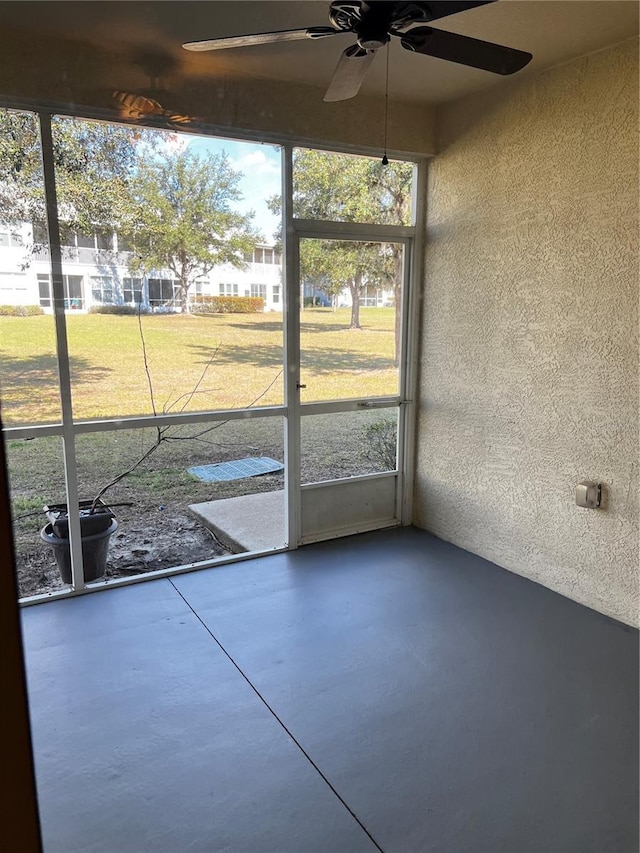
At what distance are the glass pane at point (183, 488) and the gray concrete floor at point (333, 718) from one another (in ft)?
1.20

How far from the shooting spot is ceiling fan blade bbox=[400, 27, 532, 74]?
1.88 metres

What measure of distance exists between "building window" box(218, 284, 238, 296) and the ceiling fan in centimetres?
133

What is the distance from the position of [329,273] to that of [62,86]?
1.73m

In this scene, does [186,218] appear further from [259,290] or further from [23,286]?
[23,286]

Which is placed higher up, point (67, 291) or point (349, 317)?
point (67, 291)

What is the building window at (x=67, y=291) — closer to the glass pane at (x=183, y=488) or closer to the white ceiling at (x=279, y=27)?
the glass pane at (x=183, y=488)

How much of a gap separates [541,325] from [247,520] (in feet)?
7.54

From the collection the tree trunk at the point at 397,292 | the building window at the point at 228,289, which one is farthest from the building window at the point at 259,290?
the tree trunk at the point at 397,292

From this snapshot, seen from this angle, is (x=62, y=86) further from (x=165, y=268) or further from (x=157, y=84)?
(x=165, y=268)

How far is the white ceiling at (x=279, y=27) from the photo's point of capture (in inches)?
91.6

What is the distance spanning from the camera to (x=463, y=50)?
1.96 m

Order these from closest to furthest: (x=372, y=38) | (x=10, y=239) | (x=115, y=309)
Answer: (x=372, y=38)
(x=10, y=239)
(x=115, y=309)

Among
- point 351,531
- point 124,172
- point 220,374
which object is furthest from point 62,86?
point 351,531

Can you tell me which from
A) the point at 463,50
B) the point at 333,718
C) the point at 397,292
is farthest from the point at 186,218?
the point at 333,718
